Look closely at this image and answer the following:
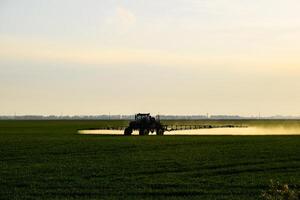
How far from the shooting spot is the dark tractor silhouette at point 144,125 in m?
78.1

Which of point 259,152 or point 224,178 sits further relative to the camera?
point 259,152

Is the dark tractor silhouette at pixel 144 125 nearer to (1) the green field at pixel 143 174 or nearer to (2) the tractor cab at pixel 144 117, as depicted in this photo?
(2) the tractor cab at pixel 144 117

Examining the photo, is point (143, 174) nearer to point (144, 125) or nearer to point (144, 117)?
point (144, 125)

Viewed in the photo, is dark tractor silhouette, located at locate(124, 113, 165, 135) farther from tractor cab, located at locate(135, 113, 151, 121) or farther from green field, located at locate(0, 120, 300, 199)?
green field, located at locate(0, 120, 300, 199)

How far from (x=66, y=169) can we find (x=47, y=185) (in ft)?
19.5

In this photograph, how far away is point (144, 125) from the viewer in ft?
256

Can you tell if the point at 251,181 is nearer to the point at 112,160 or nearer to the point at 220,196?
the point at 220,196

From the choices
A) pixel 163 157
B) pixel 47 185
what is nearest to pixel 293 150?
pixel 163 157

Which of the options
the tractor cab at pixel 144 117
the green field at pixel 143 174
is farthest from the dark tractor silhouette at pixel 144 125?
the green field at pixel 143 174

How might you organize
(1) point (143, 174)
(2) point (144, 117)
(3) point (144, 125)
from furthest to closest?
(2) point (144, 117)
(3) point (144, 125)
(1) point (143, 174)

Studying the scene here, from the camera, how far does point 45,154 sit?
40.5 m

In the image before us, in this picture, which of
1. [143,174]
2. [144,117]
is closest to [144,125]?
[144,117]

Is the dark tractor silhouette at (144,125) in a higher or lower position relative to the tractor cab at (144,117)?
lower

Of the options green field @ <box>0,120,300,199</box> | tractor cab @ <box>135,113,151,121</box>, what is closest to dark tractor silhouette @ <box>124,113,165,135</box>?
tractor cab @ <box>135,113,151,121</box>
